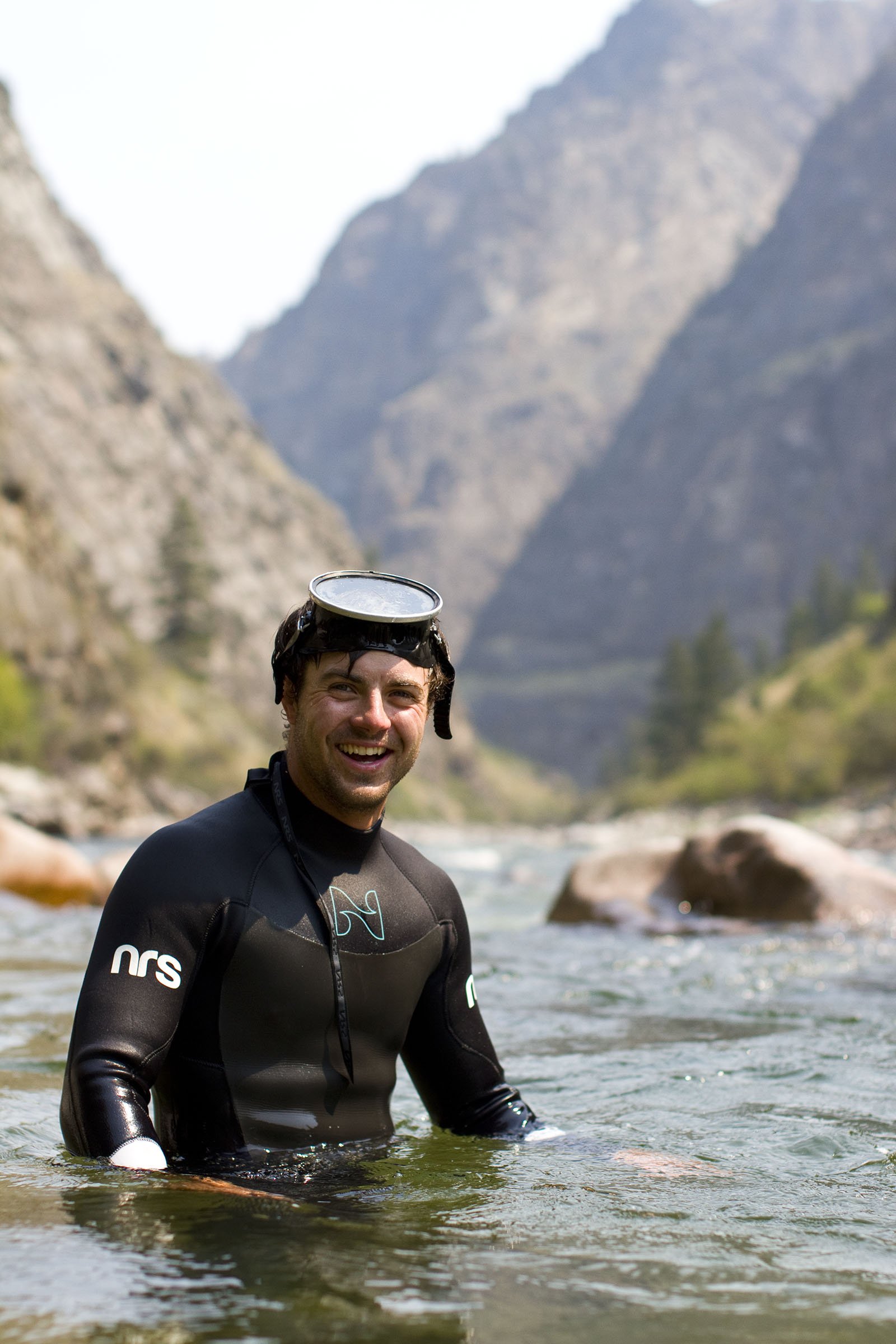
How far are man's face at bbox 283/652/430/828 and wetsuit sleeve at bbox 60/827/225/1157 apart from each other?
0.49m

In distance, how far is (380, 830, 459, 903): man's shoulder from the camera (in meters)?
4.36

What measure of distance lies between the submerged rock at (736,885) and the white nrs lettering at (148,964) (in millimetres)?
10907

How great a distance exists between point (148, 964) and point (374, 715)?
0.90m

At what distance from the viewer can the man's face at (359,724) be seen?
3.88 m

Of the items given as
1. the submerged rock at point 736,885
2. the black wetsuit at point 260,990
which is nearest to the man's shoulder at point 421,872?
the black wetsuit at point 260,990

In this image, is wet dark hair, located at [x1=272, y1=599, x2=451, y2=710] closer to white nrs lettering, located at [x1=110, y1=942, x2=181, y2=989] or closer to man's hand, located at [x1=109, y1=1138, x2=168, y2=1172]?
white nrs lettering, located at [x1=110, y1=942, x2=181, y2=989]

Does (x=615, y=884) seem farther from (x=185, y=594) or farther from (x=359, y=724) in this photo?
(x=185, y=594)

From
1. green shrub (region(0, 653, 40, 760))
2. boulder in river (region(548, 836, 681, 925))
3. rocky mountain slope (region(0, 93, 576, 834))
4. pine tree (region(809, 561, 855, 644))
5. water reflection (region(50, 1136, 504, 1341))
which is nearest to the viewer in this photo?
water reflection (region(50, 1136, 504, 1341))

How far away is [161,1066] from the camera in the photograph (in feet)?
12.4

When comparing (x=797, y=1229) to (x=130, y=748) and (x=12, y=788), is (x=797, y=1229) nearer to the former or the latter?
(x=12, y=788)

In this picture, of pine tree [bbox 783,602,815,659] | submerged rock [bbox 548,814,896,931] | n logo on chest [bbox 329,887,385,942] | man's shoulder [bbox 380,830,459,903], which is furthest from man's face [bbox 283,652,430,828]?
pine tree [bbox 783,602,815,659]

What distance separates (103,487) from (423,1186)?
9751 cm

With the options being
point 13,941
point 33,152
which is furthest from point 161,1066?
point 33,152

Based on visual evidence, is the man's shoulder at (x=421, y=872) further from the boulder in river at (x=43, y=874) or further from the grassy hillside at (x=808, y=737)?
the grassy hillside at (x=808, y=737)
